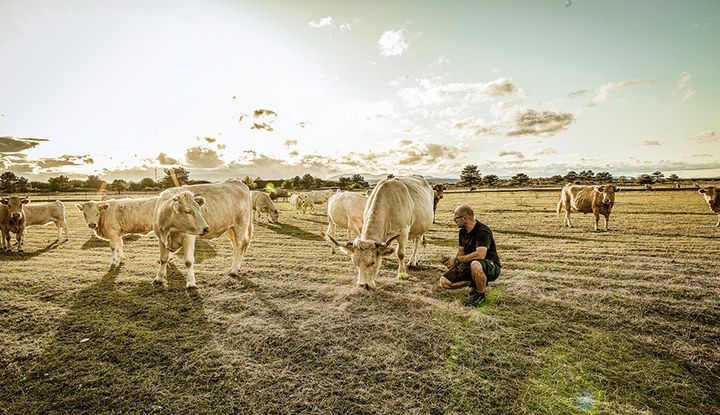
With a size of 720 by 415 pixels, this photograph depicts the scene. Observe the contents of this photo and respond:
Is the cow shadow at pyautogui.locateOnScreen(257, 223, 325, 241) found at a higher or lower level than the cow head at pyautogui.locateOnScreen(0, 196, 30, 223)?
lower

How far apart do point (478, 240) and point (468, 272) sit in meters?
0.75

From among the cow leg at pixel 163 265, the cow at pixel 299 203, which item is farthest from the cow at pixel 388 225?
the cow at pixel 299 203

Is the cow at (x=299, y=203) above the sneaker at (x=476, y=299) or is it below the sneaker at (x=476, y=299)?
above

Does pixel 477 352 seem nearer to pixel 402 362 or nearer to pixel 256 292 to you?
pixel 402 362

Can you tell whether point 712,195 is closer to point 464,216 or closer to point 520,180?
point 464,216

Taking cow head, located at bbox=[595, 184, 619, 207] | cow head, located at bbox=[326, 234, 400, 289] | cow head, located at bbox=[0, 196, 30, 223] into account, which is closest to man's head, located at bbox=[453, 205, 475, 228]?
cow head, located at bbox=[326, 234, 400, 289]

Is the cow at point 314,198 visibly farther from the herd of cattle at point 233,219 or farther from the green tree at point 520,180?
the green tree at point 520,180

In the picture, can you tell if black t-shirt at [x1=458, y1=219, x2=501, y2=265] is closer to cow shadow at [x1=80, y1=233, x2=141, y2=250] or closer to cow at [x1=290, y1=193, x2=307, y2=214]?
cow shadow at [x1=80, y1=233, x2=141, y2=250]

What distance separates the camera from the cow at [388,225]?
7.22 metres

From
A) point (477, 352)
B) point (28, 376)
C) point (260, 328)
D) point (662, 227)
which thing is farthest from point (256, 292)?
point (662, 227)

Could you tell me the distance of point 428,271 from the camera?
31.8 ft

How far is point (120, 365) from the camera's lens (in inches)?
184

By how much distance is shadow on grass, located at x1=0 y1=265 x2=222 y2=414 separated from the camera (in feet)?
12.8

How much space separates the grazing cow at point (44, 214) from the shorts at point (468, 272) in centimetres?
2054
